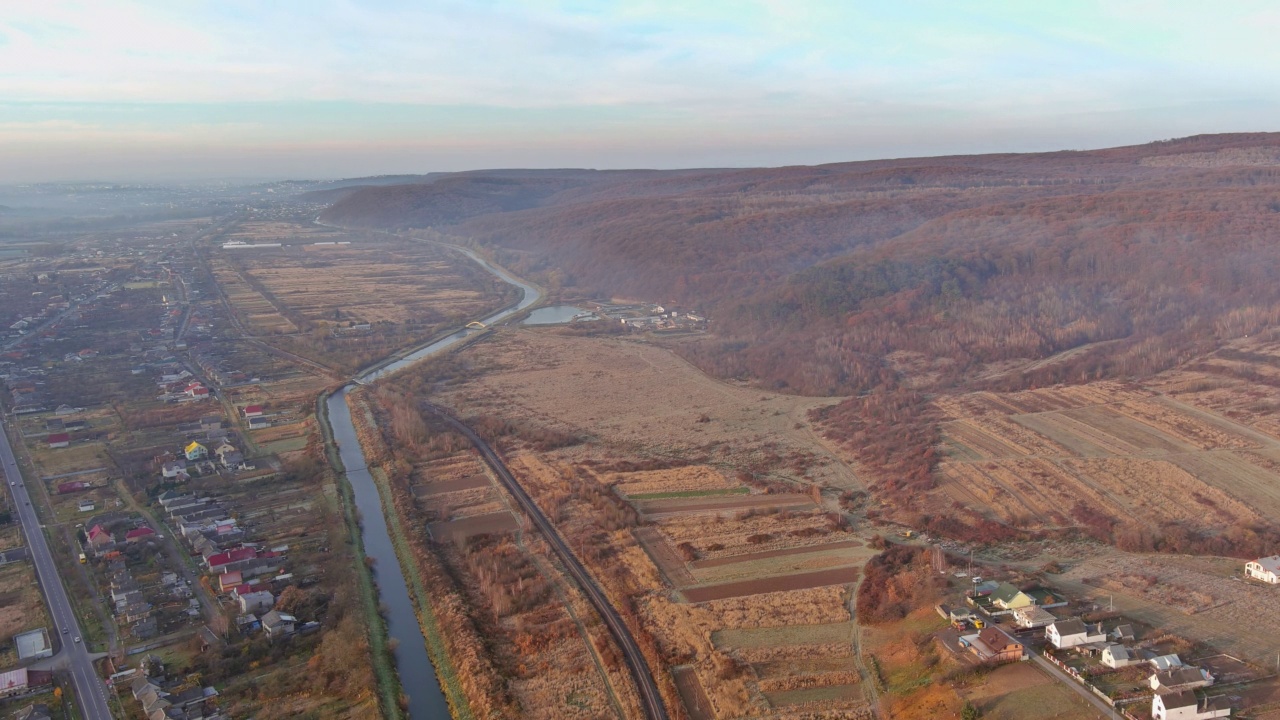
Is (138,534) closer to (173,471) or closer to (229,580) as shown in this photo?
(229,580)

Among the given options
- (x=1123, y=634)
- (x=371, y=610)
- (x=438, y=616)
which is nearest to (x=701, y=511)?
(x=438, y=616)

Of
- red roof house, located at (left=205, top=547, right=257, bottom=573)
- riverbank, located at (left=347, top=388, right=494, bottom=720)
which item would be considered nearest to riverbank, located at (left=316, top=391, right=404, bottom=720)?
riverbank, located at (left=347, top=388, right=494, bottom=720)

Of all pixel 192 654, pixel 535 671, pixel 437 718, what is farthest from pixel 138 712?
pixel 535 671

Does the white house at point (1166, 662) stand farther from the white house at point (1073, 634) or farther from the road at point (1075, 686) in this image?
the road at point (1075, 686)

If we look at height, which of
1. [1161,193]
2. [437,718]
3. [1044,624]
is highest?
[1161,193]

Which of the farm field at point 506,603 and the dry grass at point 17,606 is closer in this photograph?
the farm field at point 506,603

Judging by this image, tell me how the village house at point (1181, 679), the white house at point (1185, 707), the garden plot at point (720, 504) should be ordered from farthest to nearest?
the garden plot at point (720, 504) → the village house at point (1181, 679) → the white house at point (1185, 707)

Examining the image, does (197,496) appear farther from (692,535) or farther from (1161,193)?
(1161,193)

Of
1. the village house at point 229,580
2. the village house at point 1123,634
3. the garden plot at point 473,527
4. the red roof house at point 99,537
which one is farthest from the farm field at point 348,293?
the village house at point 1123,634
